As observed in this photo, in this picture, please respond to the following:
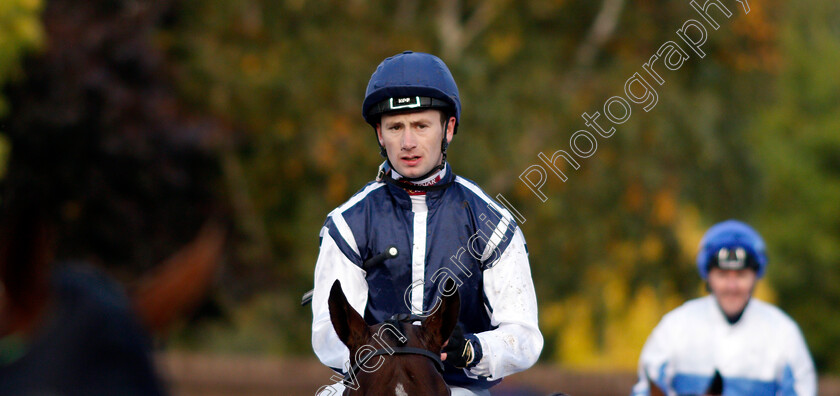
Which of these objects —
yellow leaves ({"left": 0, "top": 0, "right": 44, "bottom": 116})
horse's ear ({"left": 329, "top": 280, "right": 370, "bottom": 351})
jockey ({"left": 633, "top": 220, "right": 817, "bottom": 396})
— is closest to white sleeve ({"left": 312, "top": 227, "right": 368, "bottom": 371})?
horse's ear ({"left": 329, "top": 280, "right": 370, "bottom": 351})

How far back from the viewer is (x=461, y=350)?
3889 millimetres

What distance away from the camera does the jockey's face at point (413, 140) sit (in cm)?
445

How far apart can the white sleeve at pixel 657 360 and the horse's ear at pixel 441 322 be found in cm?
283

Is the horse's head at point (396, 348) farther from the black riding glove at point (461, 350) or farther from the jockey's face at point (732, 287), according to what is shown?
the jockey's face at point (732, 287)

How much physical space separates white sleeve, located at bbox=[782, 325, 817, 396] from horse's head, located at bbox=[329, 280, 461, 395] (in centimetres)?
318

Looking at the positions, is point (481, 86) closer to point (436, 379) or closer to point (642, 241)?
point (642, 241)

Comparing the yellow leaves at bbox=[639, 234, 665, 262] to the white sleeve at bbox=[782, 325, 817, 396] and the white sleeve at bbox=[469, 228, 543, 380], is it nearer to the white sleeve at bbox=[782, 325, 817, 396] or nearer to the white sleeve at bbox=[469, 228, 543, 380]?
the white sleeve at bbox=[782, 325, 817, 396]

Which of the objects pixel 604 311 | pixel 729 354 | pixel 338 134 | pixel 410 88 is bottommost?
pixel 729 354

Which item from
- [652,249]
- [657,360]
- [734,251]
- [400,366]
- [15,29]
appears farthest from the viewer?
[652,249]

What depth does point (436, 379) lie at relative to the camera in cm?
369

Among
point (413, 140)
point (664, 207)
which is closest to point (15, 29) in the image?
point (664, 207)

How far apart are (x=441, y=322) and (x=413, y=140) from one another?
89cm

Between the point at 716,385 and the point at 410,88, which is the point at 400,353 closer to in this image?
the point at 410,88

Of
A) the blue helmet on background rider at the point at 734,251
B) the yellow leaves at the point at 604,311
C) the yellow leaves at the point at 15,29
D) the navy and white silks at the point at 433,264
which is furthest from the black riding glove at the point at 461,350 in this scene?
the yellow leaves at the point at 604,311
